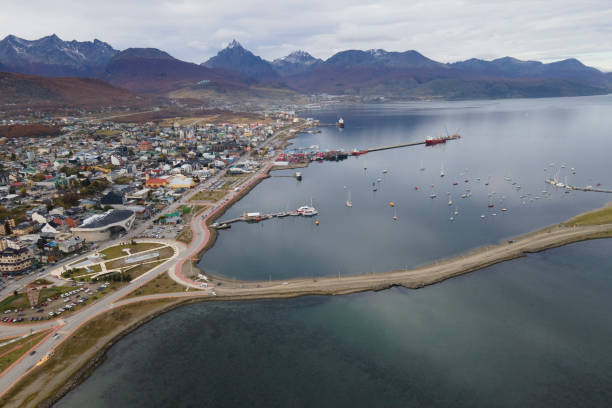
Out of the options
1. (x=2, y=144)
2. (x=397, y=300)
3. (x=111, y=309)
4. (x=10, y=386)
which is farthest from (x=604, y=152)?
(x=2, y=144)

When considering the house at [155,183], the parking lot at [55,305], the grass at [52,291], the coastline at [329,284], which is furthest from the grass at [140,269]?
the house at [155,183]

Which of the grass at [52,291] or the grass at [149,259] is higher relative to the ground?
the grass at [149,259]

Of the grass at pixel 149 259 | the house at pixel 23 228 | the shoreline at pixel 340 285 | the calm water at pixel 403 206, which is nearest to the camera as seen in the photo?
the shoreline at pixel 340 285

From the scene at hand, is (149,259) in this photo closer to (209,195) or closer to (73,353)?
(73,353)

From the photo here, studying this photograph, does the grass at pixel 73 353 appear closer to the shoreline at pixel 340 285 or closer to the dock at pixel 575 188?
the shoreline at pixel 340 285

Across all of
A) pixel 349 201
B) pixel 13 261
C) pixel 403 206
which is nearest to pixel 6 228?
pixel 13 261

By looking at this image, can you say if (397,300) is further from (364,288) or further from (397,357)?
(397,357)
